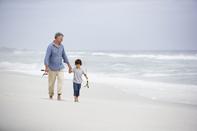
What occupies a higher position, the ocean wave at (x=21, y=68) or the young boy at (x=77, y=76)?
the young boy at (x=77, y=76)

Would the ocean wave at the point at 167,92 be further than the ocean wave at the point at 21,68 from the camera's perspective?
No

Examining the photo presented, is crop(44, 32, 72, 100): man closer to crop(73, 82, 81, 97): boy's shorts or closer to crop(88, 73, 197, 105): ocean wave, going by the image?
crop(73, 82, 81, 97): boy's shorts

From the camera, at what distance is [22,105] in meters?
2.50

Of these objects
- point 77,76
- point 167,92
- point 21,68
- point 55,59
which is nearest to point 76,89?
point 77,76

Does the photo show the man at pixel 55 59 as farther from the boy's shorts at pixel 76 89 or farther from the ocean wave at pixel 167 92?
the ocean wave at pixel 167 92

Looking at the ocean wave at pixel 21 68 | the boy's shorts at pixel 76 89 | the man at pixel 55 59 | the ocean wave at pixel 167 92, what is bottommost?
the ocean wave at pixel 21 68

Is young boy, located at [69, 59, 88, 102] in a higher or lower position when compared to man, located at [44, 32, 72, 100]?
lower

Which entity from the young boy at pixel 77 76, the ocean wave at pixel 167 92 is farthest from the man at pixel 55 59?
the ocean wave at pixel 167 92

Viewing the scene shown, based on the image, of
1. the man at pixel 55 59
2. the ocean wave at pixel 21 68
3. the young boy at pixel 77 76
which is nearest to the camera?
the man at pixel 55 59

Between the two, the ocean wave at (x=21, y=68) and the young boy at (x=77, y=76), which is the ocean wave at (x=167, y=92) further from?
the ocean wave at (x=21, y=68)

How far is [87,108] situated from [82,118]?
1.47ft

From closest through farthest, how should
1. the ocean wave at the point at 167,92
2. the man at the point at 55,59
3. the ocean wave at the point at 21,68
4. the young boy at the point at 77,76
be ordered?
the man at the point at 55,59, the young boy at the point at 77,76, the ocean wave at the point at 167,92, the ocean wave at the point at 21,68

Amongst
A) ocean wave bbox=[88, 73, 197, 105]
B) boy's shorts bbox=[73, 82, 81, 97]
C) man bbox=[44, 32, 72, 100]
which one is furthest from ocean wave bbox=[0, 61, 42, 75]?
man bbox=[44, 32, 72, 100]

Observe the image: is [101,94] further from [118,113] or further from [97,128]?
[97,128]
